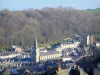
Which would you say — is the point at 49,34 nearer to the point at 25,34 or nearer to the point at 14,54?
the point at 25,34

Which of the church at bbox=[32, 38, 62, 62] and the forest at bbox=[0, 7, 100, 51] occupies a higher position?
the forest at bbox=[0, 7, 100, 51]

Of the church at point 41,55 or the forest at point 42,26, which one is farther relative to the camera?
the forest at point 42,26

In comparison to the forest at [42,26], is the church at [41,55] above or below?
below

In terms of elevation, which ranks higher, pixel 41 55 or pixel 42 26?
pixel 42 26

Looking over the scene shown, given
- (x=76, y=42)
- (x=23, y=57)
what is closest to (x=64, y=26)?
(x=76, y=42)

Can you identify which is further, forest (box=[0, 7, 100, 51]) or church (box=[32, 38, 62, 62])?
forest (box=[0, 7, 100, 51])

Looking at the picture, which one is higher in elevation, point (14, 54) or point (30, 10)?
point (30, 10)

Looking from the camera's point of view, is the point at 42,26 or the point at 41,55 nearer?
the point at 41,55

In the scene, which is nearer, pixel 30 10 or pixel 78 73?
pixel 78 73
